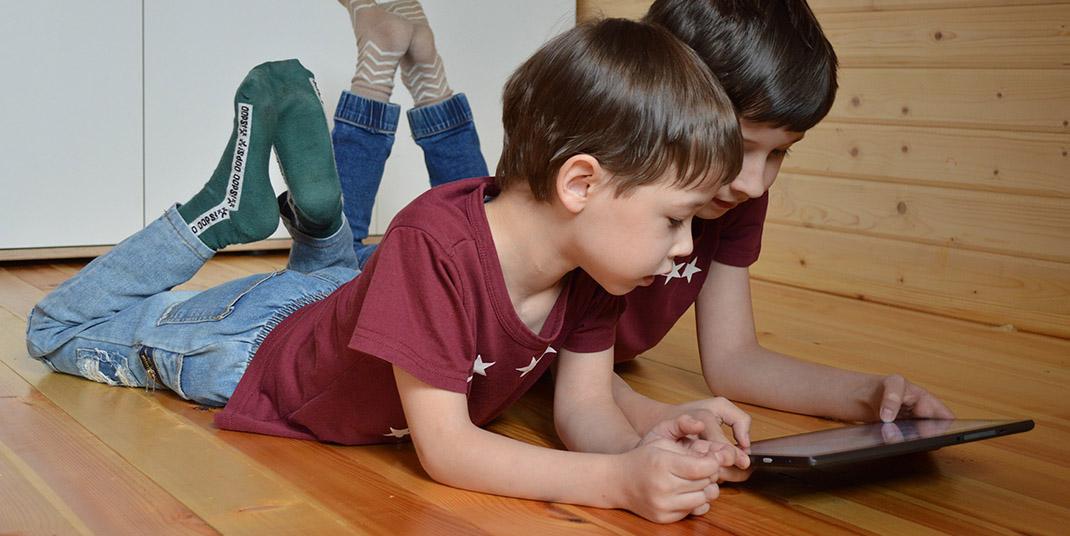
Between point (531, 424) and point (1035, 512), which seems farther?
point (531, 424)

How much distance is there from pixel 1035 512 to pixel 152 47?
1.78m

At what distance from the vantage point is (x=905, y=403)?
1.10 m

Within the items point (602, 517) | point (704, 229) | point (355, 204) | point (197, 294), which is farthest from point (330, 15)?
point (602, 517)

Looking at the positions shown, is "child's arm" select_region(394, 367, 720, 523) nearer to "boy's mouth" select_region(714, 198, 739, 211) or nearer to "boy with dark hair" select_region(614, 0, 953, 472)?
"boy with dark hair" select_region(614, 0, 953, 472)

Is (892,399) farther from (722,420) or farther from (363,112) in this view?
(363,112)

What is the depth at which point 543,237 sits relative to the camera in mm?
942

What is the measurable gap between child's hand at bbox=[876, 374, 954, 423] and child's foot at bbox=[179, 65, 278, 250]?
28.2 inches

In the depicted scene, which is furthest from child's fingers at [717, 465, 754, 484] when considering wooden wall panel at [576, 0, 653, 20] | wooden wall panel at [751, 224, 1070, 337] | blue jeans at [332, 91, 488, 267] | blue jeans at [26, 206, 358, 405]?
wooden wall panel at [576, 0, 653, 20]

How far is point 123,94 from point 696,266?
135cm

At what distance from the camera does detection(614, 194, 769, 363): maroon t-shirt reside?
1233 millimetres

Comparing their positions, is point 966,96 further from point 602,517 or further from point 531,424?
point 602,517

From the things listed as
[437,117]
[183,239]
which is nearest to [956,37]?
[437,117]

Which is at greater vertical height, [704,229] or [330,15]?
[330,15]

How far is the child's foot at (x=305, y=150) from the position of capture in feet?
4.13
